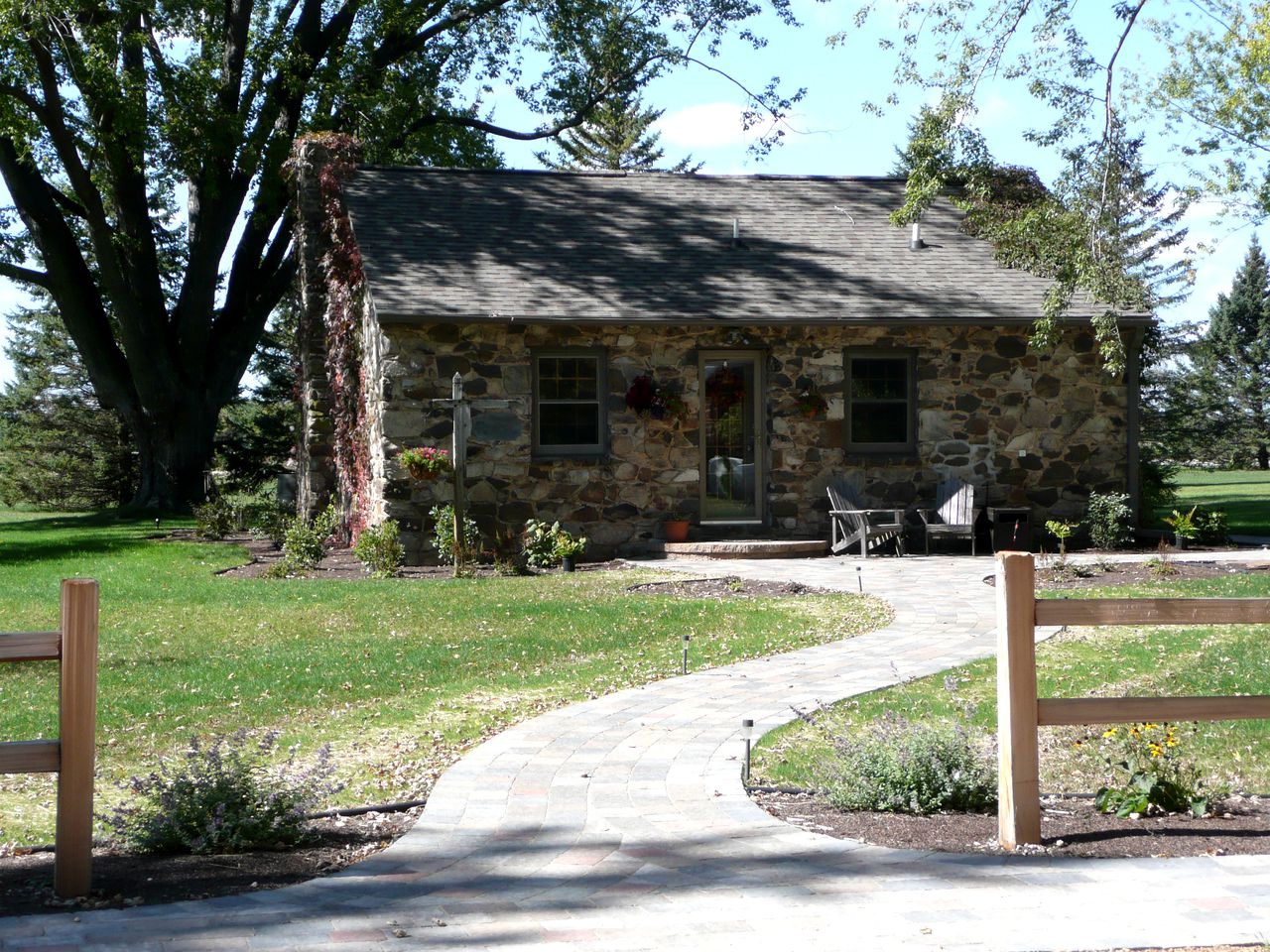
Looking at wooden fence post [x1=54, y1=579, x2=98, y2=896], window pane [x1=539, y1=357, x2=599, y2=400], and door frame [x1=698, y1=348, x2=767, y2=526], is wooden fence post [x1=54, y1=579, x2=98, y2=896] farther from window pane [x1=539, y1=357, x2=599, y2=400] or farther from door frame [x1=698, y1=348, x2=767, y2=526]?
door frame [x1=698, y1=348, x2=767, y2=526]

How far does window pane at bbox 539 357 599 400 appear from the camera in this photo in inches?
632

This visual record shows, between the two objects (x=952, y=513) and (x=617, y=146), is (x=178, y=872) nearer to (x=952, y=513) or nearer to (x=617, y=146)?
(x=952, y=513)

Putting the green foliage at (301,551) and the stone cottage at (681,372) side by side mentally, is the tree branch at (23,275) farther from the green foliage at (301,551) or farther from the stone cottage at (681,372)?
the green foliage at (301,551)

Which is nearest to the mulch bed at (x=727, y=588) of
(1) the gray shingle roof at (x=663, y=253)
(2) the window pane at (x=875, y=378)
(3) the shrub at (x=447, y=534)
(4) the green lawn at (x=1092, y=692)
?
(3) the shrub at (x=447, y=534)

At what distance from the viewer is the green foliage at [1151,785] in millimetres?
5297

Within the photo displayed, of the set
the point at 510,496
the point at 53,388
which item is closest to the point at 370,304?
the point at 510,496

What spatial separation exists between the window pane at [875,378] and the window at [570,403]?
3270 mm

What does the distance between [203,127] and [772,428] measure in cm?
1148

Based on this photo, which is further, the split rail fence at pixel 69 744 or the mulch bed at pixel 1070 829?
the mulch bed at pixel 1070 829

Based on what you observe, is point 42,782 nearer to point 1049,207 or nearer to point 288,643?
point 288,643

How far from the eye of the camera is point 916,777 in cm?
544

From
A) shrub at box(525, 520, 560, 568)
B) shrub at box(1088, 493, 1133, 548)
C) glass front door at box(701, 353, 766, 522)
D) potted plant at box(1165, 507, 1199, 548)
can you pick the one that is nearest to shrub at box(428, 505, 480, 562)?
shrub at box(525, 520, 560, 568)

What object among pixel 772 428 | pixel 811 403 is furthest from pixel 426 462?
pixel 811 403

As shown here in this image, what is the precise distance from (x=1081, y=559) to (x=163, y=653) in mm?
9614
